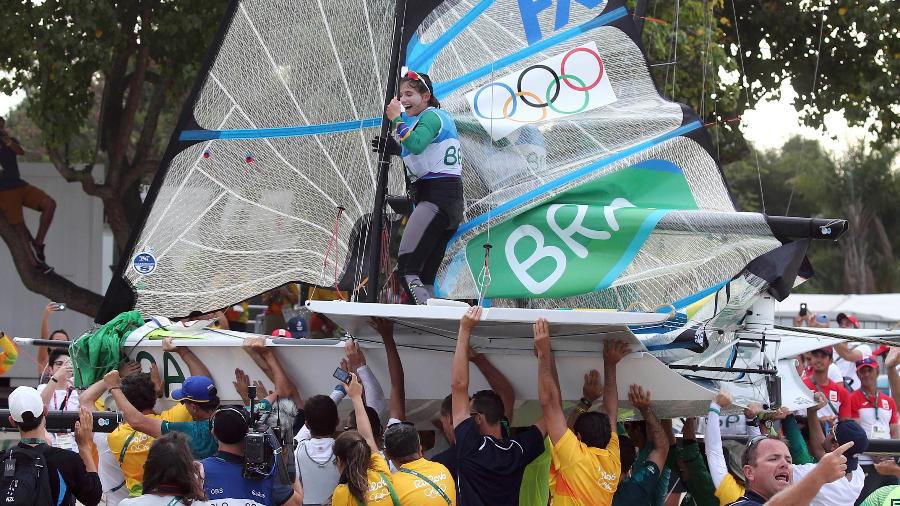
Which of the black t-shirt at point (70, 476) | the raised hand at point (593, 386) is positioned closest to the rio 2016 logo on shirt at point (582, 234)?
the raised hand at point (593, 386)

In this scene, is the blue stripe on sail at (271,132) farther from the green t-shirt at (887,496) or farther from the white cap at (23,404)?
the green t-shirt at (887,496)

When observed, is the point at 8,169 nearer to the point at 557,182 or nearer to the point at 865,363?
the point at 557,182

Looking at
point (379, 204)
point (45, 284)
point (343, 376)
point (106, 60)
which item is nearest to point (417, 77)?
point (379, 204)

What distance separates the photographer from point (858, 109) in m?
18.1

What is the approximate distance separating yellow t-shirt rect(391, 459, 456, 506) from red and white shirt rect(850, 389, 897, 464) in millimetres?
5791

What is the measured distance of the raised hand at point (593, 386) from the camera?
7953 millimetres

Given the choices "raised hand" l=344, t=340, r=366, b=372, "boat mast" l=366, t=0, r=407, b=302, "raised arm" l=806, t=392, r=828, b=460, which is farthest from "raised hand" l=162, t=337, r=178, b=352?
"raised arm" l=806, t=392, r=828, b=460

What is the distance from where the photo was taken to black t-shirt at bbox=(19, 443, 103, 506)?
21.1 ft

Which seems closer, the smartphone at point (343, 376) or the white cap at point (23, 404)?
the white cap at point (23, 404)

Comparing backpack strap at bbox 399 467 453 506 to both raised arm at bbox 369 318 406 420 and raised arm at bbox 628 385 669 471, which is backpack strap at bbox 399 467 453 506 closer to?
raised arm at bbox 369 318 406 420

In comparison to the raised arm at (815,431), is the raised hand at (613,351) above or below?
above

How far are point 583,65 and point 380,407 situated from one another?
3.20m

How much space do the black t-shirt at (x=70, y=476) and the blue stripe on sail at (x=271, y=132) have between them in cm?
459

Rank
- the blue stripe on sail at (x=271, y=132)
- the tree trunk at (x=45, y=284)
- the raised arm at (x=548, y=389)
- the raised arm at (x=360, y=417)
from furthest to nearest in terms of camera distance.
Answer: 1. the tree trunk at (x=45, y=284)
2. the blue stripe on sail at (x=271, y=132)
3. the raised arm at (x=360, y=417)
4. the raised arm at (x=548, y=389)
